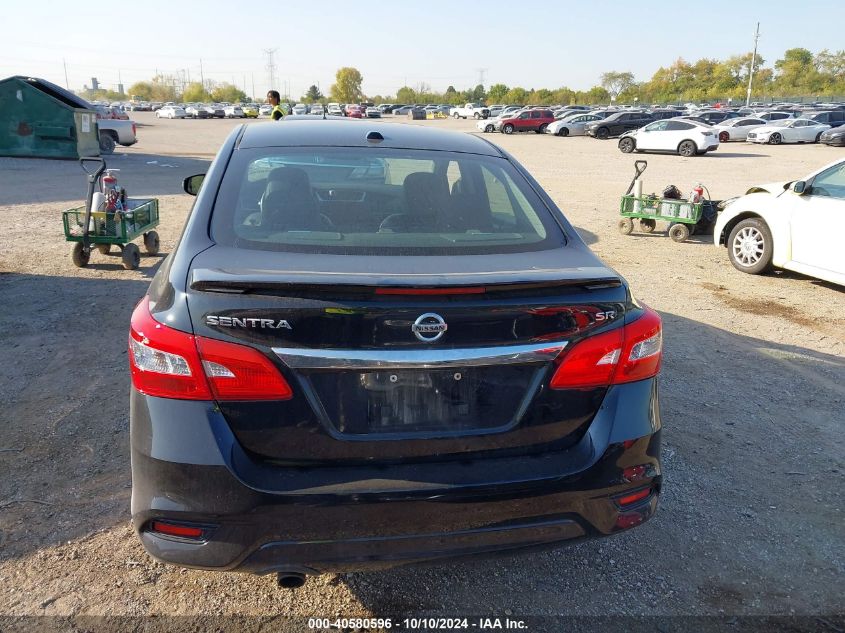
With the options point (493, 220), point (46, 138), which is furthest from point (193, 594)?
point (46, 138)

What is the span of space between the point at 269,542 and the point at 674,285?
22.5ft

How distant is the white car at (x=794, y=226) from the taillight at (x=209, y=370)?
721cm

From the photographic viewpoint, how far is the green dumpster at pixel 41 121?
2034 centimetres

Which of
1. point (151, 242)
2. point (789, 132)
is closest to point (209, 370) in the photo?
point (151, 242)

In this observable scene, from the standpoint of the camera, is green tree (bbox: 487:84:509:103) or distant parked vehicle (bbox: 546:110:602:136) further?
green tree (bbox: 487:84:509:103)

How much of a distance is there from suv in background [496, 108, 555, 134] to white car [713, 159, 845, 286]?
39083 mm

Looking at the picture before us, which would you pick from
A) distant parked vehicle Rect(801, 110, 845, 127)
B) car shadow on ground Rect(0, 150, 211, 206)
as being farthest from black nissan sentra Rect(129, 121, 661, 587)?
distant parked vehicle Rect(801, 110, 845, 127)

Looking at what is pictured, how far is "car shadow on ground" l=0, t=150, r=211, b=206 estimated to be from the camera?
560 inches

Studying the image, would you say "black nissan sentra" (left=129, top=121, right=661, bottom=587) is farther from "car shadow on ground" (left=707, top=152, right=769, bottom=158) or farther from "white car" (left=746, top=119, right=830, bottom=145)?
"white car" (left=746, top=119, right=830, bottom=145)

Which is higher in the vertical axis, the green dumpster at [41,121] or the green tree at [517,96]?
the green tree at [517,96]

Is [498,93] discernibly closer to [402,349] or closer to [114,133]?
[114,133]

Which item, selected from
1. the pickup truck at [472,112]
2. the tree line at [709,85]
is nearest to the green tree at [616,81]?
the tree line at [709,85]

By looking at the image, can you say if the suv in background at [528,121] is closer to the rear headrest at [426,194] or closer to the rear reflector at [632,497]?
the rear headrest at [426,194]

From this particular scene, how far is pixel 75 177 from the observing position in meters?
17.4
